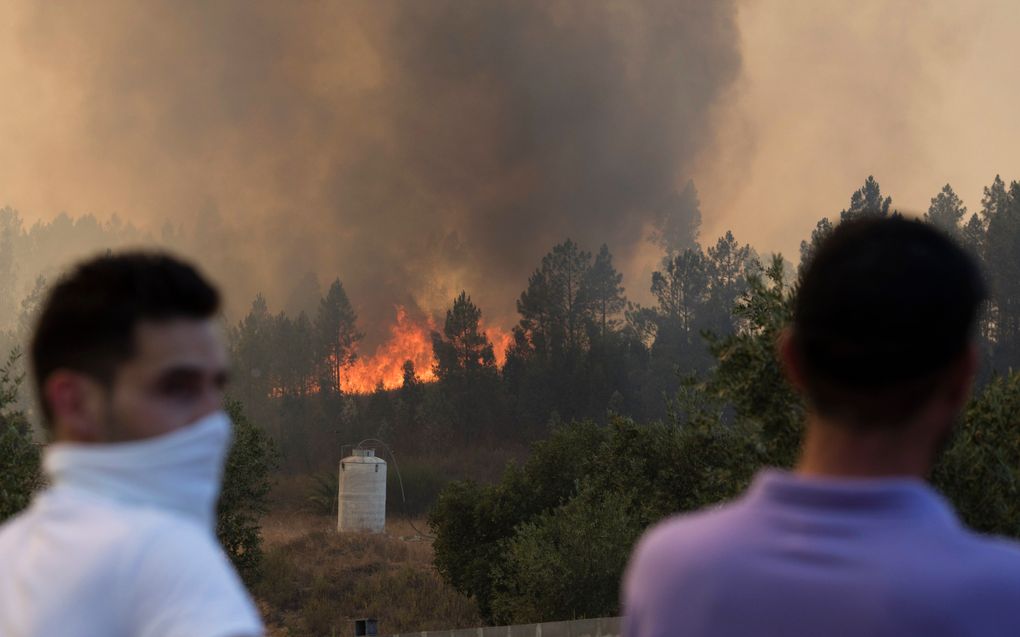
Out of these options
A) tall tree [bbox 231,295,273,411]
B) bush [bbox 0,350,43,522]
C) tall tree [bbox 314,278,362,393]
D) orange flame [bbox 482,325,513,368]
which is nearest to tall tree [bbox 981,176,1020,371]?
orange flame [bbox 482,325,513,368]

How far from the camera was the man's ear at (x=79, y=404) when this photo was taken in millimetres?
2229

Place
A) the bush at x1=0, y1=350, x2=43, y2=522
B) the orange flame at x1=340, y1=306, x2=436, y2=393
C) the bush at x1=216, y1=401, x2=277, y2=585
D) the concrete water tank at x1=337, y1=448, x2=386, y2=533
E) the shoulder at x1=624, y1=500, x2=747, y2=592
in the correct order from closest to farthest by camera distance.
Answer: the shoulder at x1=624, y1=500, x2=747, y2=592, the bush at x1=0, y1=350, x2=43, y2=522, the bush at x1=216, y1=401, x2=277, y2=585, the concrete water tank at x1=337, y1=448, x2=386, y2=533, the orange flame at x1=340, y1=306, x2=436, y2=393

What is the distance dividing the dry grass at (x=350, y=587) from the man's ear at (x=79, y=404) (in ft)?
151

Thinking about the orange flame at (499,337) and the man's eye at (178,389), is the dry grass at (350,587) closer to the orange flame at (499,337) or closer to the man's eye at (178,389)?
the man's eye at (178,389)

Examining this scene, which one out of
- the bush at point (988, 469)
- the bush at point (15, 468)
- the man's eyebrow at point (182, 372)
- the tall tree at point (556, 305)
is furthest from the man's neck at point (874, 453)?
the tall tree at point (556, 305)

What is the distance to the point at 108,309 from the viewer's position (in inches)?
88.0

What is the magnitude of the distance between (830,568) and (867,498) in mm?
146

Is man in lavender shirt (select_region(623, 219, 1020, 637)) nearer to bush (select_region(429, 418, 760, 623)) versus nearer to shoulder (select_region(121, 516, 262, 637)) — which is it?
shoulder (select_region(121, 516, 262, 637))

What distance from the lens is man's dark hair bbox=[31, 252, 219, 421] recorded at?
2.23 m

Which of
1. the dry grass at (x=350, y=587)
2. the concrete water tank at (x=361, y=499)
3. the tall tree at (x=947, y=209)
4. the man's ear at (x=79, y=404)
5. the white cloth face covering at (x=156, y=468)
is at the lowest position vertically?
the dry grass at (x=350, y=587)

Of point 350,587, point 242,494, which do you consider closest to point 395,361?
point 350,587

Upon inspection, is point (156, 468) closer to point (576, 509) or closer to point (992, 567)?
point (992, 567)

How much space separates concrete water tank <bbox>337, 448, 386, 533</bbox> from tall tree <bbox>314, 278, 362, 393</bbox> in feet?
190

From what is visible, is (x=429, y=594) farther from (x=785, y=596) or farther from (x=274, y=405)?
(x=274, y=405)
